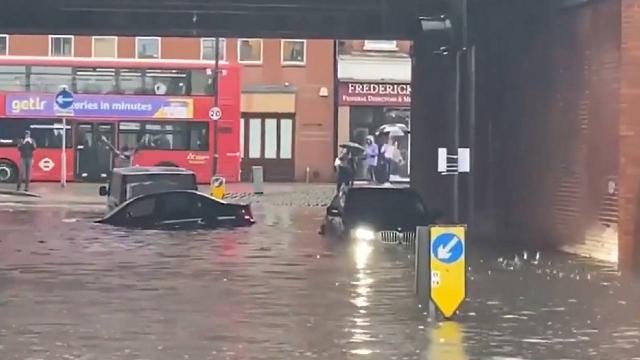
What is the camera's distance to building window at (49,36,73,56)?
186ft

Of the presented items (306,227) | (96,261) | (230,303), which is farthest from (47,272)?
(306,227)

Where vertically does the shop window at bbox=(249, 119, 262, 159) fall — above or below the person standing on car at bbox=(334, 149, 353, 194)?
above

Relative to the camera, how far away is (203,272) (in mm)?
18969

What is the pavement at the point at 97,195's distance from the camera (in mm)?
40094

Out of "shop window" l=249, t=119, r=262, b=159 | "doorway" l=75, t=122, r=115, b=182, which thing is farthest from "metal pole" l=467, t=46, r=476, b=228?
"shop window" l=249, t=119, r=262, b=159

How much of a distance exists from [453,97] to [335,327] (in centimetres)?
1595

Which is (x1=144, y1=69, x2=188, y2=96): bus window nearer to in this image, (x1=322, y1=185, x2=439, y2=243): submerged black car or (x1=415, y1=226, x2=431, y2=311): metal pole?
(x1=322, y1=185, x2=439, y2=243): submerged black car

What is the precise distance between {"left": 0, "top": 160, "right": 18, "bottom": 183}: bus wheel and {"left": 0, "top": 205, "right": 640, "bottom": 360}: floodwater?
24369 mm

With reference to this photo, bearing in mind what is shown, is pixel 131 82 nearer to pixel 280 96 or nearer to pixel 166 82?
pixel 166 82

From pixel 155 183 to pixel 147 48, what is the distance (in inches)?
1074

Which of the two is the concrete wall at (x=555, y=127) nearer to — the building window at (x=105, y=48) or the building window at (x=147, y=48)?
the building window at (x=147, y=48)

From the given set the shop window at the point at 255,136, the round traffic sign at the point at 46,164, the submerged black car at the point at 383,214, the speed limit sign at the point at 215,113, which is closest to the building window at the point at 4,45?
the round traffic sign at the point at 46,164

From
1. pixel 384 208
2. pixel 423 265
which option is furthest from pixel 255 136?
pixel 423 265

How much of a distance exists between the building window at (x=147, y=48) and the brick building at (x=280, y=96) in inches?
1.7
